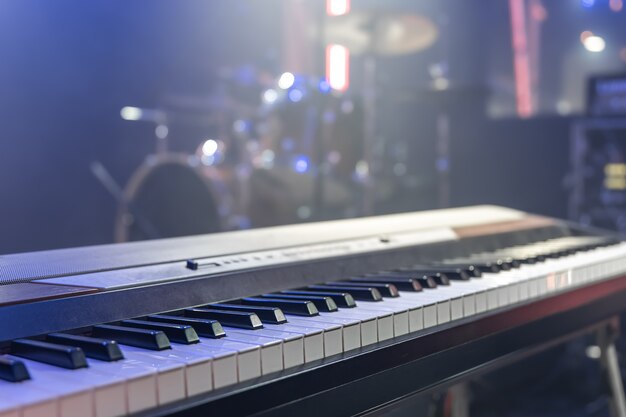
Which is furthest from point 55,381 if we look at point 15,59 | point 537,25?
point 537,25

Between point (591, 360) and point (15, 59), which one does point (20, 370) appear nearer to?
point (15, 59)

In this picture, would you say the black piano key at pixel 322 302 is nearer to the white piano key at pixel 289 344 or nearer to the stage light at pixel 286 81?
the white piano key at pixel 289 344

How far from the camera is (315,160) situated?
478cm

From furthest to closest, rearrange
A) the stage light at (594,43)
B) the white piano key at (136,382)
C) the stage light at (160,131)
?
1. the stage light at (594,43)
2. the stage light at (160,131)
3. the white piano key at (136,382)

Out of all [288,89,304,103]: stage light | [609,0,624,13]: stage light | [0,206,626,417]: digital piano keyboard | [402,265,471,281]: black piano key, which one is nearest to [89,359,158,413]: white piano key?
[0,206,626,417]: digital piano keyboard

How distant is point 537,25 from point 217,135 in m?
3.46

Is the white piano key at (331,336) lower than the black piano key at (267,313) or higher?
lower

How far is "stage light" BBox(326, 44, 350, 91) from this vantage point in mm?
6049

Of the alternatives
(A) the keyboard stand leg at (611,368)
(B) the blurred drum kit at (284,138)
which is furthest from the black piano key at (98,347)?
(B) the blurred drum kit at (284,138)

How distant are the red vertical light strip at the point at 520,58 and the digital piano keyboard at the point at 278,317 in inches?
194

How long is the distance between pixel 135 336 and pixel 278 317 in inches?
9.3

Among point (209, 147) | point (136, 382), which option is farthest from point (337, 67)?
point (136, 382)

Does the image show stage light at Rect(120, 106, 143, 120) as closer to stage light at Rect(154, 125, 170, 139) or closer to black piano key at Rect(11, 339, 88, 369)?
stage light at Rect(154, 125, 170, 139)

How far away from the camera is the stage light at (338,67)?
238 inches
